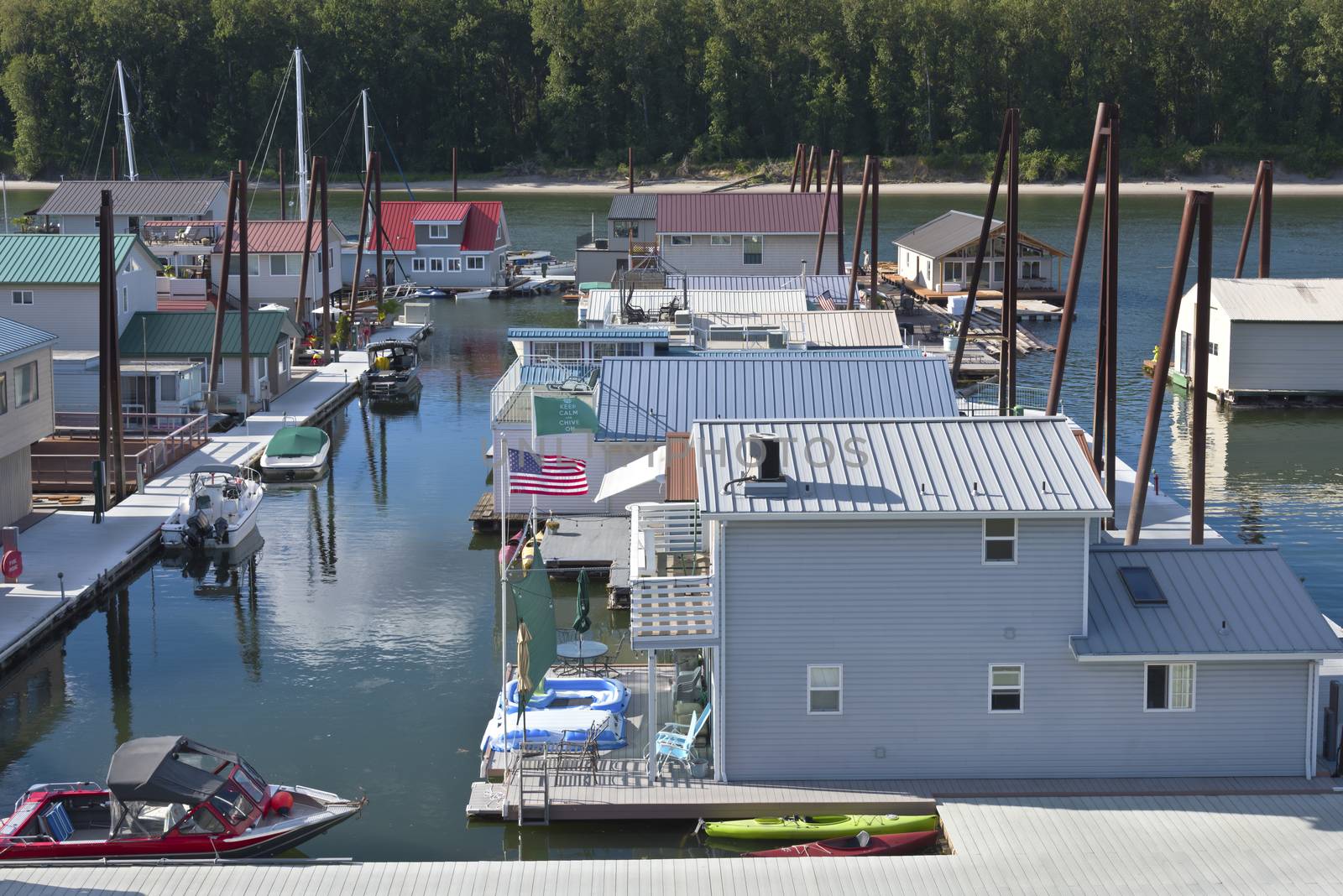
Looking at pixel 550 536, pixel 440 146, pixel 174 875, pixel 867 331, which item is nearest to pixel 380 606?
pixel 550 536

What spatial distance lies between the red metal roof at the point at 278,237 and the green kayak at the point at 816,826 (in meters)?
60.6

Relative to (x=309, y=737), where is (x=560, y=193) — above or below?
above

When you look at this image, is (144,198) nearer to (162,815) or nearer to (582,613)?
(582,613)

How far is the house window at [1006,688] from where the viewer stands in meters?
25.4

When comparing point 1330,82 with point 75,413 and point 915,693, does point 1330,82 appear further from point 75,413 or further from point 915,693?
point 915,693

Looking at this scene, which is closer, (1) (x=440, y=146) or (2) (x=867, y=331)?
(2) (x=867, y=331)

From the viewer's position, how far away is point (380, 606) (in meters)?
38.4

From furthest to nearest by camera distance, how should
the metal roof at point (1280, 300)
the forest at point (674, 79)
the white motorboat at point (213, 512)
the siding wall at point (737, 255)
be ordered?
the forest at point (674, 79) < the siding wall at point (737, 255) < the metal roof at point (1280, 300) < the white motorboat at point (213, 512)

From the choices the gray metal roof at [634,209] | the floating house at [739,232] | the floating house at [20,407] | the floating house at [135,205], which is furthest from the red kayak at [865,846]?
the gray metal roof at [634,209]

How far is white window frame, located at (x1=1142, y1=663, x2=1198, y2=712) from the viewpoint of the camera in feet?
83.0

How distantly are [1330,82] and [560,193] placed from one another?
83.8 m

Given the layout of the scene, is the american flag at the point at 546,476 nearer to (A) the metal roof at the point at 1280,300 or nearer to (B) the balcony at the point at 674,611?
(B) the balcony at the point at 674,611

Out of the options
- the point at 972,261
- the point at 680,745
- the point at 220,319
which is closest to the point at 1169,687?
the point at 680,745

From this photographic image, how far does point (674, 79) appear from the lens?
187000mm
